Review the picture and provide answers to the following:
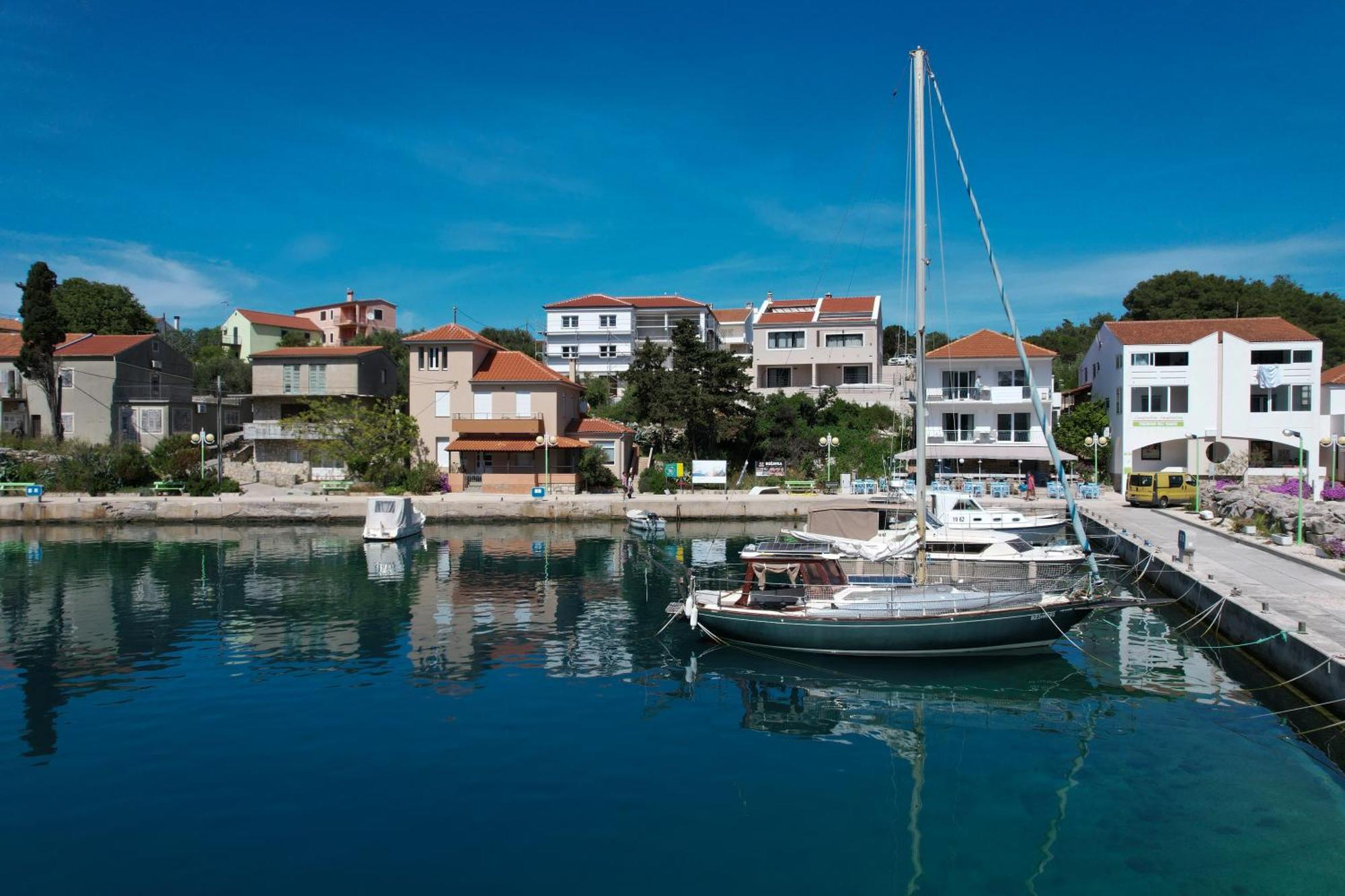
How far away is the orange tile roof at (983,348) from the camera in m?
53.8

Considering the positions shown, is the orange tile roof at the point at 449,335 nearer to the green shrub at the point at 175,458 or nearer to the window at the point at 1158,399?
the green shrub at the point at 175,458

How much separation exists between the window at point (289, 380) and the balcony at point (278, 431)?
3126 mm

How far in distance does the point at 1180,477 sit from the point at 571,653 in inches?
1416

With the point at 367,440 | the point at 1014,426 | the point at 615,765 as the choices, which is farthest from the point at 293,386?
the point at 615,765

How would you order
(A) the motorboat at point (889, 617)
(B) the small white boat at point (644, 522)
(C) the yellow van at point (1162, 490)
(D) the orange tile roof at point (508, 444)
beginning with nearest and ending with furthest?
(A) the motorboat at point (889, 617), (B) the small white boat at point (644, 522), (C) the yellow van at point (1162, 490), (D) the orange tile roof at point (508, 444)

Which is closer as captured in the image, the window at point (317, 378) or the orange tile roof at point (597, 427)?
the orange tile roof at point (597, 427)

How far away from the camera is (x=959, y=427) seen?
5434cm

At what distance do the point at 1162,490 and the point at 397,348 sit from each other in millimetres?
66138

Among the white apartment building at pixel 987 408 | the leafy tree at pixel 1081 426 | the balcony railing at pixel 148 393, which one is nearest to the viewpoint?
the white apartment building at pixel 987 408

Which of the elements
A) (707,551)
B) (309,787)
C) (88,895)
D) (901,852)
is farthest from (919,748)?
(707,551)

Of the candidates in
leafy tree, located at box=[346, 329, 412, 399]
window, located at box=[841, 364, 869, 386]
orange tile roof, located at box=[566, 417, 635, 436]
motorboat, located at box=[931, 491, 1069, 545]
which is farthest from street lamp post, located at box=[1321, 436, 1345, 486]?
leafy tree, located at box=[346, 329, 412, 399]

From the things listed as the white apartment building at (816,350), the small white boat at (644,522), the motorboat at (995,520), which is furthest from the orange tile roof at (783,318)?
the motorboat at (995,520)

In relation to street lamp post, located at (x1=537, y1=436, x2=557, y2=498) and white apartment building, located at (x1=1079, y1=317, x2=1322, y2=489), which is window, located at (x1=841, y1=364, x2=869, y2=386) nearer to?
white apartment building, located at (x1=1079, y1=317, x2=1322, y2=489)

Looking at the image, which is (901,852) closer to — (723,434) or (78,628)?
(78,628)
